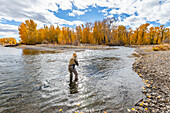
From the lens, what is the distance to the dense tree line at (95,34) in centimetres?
7285

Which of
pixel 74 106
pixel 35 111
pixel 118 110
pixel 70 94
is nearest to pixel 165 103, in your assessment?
pixel 118 110

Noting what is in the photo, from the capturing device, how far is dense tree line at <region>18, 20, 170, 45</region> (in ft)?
239

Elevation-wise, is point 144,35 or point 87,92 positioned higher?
point 144,35

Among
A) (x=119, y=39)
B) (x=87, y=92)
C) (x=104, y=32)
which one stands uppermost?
(x=104, y=32)

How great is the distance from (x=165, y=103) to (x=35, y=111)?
683cm

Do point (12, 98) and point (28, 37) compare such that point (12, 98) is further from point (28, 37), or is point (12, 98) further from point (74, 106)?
point (28, 37)

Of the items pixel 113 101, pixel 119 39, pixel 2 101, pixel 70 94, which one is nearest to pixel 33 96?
pixel 2 101

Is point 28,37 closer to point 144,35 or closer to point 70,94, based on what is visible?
point 70,94

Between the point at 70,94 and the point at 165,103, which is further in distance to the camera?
the point at 70,94

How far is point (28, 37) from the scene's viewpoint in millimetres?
72938

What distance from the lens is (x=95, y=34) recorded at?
8738 cm

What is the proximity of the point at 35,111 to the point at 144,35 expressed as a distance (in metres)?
87.6

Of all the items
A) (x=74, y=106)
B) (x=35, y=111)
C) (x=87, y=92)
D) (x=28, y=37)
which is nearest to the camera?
(x=35, y=111)

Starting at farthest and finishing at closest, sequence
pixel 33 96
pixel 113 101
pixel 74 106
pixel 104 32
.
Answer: pixel 104 32 → pixel 33 96 → pixel 113 101 → pixel 74 106
